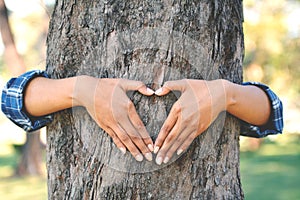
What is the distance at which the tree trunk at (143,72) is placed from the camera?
52.9 inches

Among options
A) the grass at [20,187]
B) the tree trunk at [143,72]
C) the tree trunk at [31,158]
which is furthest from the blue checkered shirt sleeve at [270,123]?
the tree trunk at [31,158]

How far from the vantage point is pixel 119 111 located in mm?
1295

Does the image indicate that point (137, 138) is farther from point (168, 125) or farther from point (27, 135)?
point (27, 135)

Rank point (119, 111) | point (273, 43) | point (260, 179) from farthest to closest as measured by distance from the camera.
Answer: point (273, 43) → point (260, 179) → point (119, 111)

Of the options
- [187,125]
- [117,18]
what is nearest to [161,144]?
[187,125]

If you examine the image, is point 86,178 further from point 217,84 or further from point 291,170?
point 291,170

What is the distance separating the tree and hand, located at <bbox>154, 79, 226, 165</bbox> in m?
6.29

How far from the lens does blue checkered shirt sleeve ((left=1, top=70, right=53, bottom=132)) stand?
143 cm

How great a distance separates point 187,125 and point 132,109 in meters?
0.15

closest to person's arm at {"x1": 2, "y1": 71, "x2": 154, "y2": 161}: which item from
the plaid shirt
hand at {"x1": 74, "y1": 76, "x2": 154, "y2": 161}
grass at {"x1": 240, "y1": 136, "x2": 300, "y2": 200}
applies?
hand at {"x1": 74, "y1": 76, "x2": 154, "y2": 161}

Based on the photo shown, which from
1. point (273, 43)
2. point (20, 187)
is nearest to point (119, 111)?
point (20, 187)

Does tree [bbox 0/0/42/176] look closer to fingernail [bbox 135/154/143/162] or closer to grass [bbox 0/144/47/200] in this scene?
grass [bbox 0/144/47/200]

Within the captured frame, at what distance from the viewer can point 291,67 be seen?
822 cm

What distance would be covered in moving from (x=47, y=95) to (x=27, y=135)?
6.72m
